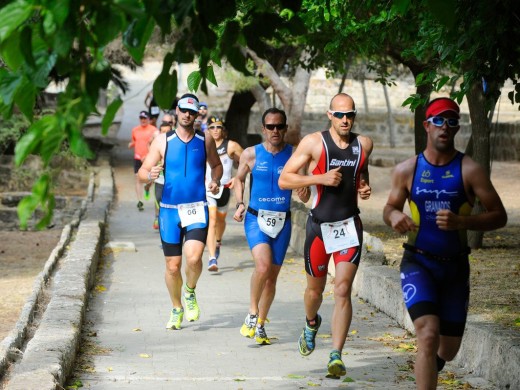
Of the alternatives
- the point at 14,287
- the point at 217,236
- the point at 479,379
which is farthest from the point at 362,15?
the point at 479,379

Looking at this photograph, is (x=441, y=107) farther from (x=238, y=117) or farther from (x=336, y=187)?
(x=238, y=117)

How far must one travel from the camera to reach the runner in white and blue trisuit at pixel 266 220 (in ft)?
32.7

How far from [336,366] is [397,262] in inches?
215

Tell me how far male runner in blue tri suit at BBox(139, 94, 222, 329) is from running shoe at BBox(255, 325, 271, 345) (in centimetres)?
92

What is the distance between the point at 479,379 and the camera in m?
8.42

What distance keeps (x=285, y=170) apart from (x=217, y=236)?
20.4ft

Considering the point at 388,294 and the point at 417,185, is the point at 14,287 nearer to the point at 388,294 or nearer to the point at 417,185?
the point at 388,294

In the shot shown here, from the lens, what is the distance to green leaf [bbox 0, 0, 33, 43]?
396 centimetres

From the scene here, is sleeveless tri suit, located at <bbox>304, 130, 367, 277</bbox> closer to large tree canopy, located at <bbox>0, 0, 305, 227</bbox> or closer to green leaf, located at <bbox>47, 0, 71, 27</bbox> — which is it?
large tree canopy, located at <bbox>0, 0, 305, 227</bbox>

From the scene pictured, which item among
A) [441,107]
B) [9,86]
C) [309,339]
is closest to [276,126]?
[309,339]

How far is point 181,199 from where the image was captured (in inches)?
414

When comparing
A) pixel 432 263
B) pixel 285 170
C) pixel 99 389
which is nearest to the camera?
pixel 432 263

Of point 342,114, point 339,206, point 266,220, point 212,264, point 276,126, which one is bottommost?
point 212,264

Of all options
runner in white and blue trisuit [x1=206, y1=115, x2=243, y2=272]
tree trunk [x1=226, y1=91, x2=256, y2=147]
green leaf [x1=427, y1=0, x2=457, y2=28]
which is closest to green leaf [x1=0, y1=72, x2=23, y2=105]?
green leaf [x1=427, y1=0, x2=457, y2=28]
